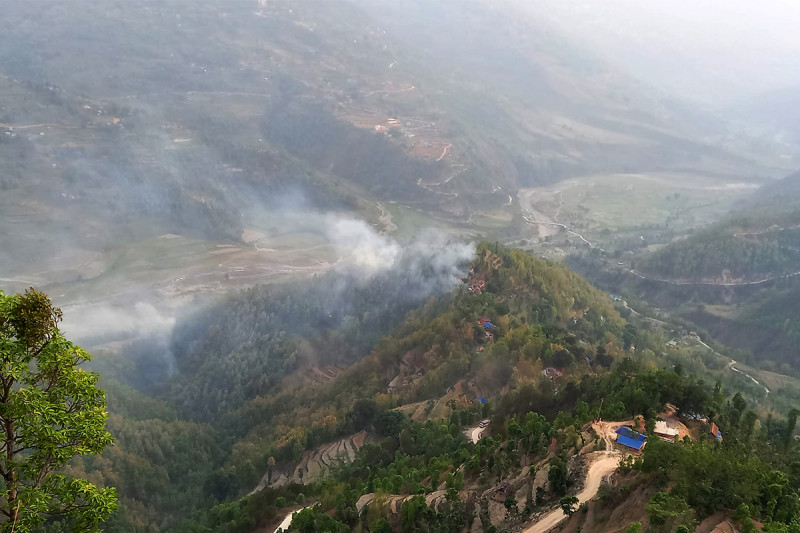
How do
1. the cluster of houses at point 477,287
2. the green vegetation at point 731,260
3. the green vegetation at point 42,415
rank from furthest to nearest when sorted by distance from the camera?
the green vegetation at point 731,260
the cluster of houses at point 477,287
the green vegetation at point 42,415

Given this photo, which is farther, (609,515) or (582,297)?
(582,297)

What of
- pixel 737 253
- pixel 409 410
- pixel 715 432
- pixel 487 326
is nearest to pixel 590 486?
pixel 715 432

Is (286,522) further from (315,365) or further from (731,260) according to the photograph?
(731,260)

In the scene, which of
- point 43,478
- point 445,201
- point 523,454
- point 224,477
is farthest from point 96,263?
point 43,478

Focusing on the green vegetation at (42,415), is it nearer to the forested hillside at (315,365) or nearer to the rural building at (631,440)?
the rural building at (631,440)

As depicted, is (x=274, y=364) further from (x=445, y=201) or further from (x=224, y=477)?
(x=445, y=201)

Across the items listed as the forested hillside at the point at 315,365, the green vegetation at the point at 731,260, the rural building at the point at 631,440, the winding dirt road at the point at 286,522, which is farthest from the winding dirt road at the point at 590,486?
the green vegetation at the point at 731,260
